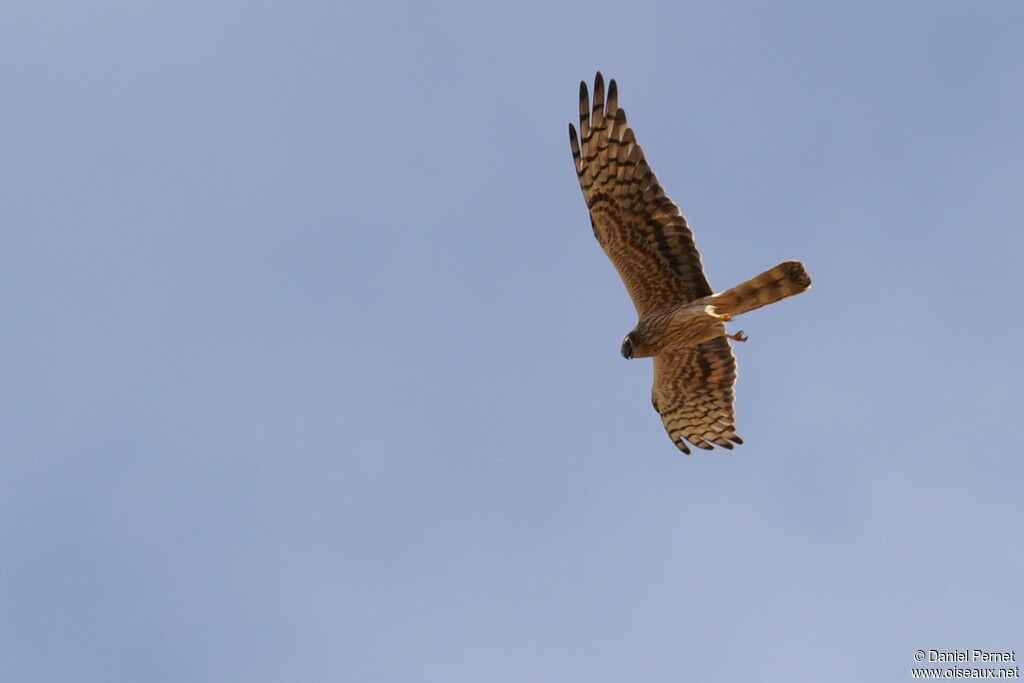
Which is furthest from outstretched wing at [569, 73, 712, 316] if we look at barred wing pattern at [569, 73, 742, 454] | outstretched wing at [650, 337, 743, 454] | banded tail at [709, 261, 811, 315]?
outstretched wing at [650, 337, 743, 454]

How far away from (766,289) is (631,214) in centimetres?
137

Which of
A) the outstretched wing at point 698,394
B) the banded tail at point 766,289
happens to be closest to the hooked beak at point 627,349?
the outstretched wing at point 698,394

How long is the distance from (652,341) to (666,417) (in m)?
1.44

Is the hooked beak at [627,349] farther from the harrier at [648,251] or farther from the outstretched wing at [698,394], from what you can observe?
the outstretched wing at [698,394]

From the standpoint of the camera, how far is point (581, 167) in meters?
13.0

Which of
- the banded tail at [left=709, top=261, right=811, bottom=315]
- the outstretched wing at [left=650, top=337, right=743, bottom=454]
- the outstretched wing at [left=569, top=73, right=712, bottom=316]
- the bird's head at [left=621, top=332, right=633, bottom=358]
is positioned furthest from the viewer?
the outstretched wing at [left=650, top=337, right=743, bottom=454]

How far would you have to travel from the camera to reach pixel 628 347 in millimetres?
13086

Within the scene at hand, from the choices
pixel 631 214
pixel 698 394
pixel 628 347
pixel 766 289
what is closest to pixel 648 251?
pixel 631 214

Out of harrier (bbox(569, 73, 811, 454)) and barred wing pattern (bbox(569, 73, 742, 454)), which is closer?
harrier (bbox(569, 73, 811, 454))

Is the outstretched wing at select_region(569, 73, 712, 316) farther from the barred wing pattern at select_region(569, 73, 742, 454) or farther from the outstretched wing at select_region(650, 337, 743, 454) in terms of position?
the outstretched wing at select_region(650, 337, 743, 454)

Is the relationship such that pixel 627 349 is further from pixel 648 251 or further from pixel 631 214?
pixel 631 214

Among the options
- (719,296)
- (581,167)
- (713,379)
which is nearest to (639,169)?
(581,167)

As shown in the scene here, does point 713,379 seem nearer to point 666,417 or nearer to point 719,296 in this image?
point 666,417

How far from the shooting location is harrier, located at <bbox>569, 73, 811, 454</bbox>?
41.1ft
